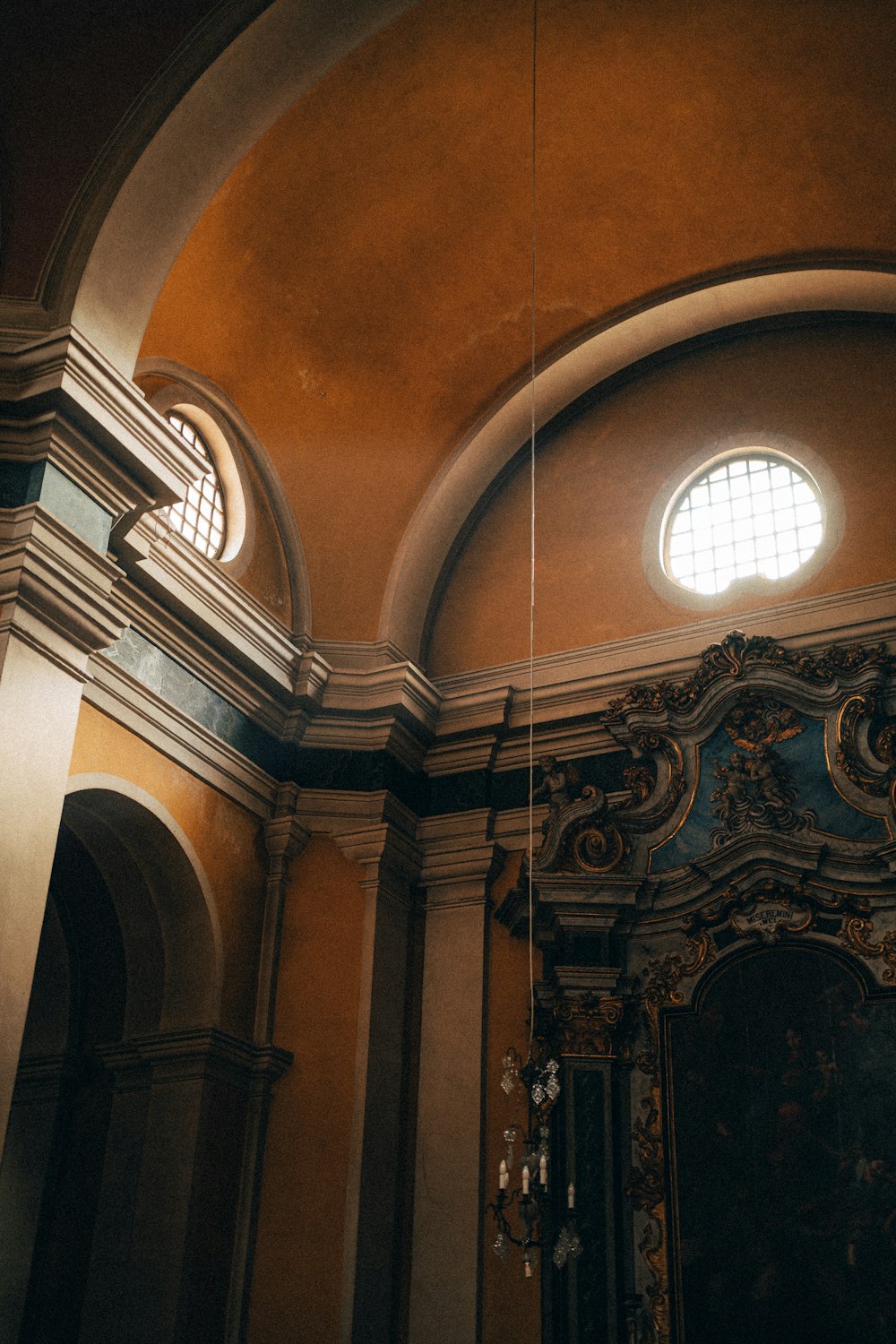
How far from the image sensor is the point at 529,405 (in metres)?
11.3

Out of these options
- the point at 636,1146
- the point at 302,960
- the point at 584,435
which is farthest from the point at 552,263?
the point at 636,1146

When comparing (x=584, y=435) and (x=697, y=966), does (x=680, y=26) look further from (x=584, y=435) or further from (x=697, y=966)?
(x=697, y=966)

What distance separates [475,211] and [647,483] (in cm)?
232

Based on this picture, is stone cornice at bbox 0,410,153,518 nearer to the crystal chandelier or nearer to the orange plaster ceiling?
the orange plaster ceiling

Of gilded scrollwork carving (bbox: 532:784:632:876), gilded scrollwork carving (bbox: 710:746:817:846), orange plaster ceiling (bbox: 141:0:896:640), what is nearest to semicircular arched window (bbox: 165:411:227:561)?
orange plaster ceiling (bbox: 141:0:896:640)

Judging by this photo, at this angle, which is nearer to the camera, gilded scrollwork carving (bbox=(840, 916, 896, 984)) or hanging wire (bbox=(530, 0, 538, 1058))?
gilded scrollwork carving (bbox=(840, 916, 896, 984))

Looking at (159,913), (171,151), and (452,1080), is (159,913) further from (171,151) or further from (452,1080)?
(171,151)

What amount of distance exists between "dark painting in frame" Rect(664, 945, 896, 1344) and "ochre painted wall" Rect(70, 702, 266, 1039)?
274cm

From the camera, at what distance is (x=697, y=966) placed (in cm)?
922

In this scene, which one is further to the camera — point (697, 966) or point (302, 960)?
point (302, 960)

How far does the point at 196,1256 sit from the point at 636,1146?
2663 mm

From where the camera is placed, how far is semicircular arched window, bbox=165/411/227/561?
10.2m

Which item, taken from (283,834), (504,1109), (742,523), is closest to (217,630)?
(283,834)

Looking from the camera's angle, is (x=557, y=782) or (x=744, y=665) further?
(x=557, y=782)
